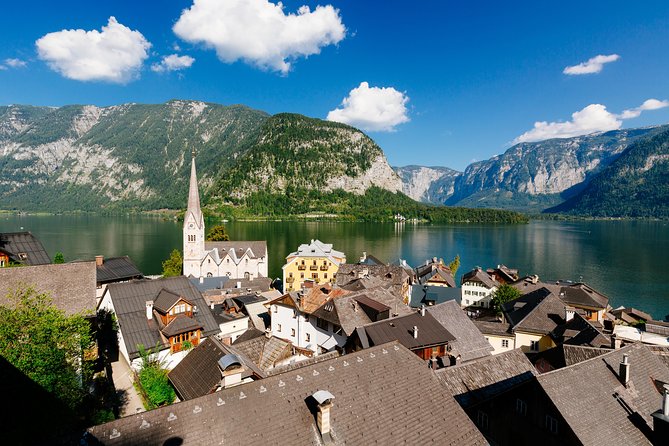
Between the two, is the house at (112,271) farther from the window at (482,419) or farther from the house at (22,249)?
the window at (482,419)

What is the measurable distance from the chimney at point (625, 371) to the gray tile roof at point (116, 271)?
47818 millimetres

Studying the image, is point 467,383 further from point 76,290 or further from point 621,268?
point 621,268

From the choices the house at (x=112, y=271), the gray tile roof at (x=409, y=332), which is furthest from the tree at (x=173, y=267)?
the gray tile roof at (x=409, y=332)

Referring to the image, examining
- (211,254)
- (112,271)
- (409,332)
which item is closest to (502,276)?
(409,332)

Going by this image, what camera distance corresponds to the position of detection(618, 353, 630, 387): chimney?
54.2 feet

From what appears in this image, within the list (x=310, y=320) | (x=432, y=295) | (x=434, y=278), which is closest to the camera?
(x=310, y=320)

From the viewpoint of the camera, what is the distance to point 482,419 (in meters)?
18.0

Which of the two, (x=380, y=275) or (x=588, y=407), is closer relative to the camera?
(x=588, y=407)

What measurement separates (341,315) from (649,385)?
1919 centimetres

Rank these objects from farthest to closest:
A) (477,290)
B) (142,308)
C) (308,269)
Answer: (308,269) < (477,290) < (142,308)

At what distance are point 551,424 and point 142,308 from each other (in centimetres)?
2681

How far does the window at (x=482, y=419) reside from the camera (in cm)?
1792

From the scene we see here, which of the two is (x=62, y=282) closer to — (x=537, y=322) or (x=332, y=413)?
(x=332, y=413)

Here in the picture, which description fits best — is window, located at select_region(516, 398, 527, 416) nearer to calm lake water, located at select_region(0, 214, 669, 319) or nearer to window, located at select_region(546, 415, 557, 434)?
window, located at select_region(546, 415, 557, 434)
